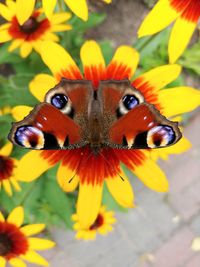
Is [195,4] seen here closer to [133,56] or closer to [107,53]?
[133,56]

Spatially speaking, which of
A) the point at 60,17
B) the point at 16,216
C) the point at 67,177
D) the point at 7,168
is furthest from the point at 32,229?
the point at 60,17

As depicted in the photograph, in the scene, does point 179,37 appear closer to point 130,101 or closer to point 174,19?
point 174,19

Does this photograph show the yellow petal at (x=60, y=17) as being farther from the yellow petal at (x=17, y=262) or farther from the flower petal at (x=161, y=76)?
the yellow petal at (x=17, y=262)

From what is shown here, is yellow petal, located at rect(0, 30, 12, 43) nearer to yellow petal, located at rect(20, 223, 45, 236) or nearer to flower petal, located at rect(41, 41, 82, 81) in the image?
flower petal, located at rect(41, 41, 82, 81)

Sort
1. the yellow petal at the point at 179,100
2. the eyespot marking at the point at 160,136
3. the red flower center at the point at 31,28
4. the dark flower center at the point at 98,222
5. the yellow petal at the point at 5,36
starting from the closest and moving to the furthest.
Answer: the eyespot marking at the point at 160,136
the yellow petal at the point at 179,100
the yellow petal at the point at 5,36
the red flower center at the point at 31,28
the dark flower center at the point at 98,222

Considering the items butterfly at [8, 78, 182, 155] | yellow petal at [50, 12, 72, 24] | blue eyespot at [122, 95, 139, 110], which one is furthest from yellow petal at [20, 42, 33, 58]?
blue eyespot at [122, 95, 139, 110]

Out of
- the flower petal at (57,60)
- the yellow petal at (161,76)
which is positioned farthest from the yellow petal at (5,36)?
the yellow petal at (161,76)

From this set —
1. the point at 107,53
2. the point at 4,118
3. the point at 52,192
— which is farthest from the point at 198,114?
the point at 4,118
